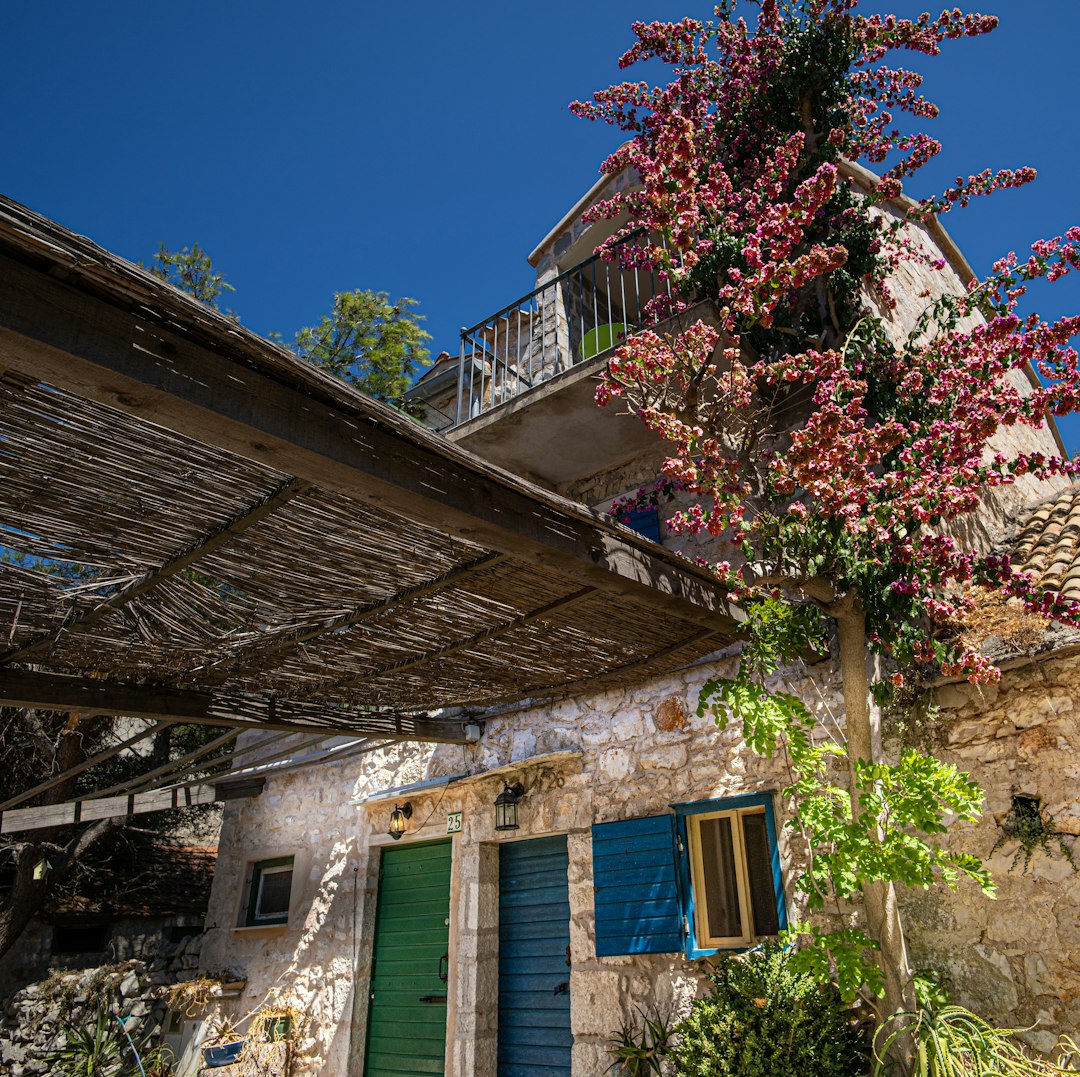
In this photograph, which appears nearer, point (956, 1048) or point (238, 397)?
point (238, 397)

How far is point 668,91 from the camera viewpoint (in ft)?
23.4

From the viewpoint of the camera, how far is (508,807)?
652 cm

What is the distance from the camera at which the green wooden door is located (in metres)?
6.64

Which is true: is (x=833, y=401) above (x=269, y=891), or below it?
above

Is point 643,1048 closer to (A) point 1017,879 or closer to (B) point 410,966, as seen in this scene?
(A) point 1017,879

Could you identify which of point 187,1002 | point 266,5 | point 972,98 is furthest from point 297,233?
point 187,1002

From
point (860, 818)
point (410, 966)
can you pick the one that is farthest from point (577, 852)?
point (860, 818)

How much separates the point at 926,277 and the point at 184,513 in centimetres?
805

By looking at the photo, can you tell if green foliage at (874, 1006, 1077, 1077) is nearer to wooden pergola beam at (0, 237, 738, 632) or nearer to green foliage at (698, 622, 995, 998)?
green foliage at (698, 622, 995, 998)

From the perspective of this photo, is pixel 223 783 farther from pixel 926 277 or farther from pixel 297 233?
pixel 926 277

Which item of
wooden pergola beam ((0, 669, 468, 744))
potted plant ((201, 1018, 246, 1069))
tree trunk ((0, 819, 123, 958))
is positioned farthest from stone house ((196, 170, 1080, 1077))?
tree trunk ((0, 819, 123, 958))

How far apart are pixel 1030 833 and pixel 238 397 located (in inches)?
178

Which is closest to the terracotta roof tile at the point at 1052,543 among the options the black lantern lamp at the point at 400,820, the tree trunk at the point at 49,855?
the black lantern lamp at the point at 400,820

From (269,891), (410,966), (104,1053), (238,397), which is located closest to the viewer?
(238,397)
